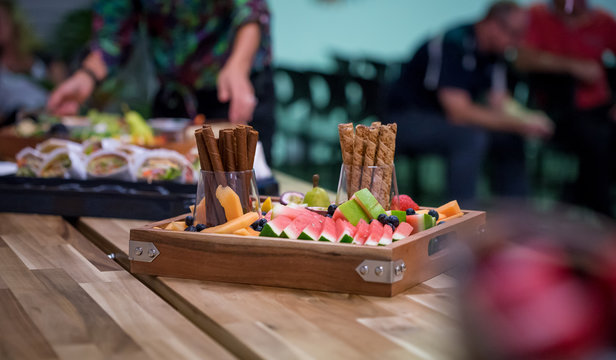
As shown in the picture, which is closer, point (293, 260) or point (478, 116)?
point (293, 260)

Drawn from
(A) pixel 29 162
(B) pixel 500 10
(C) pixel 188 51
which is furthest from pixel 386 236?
(B) pixel 500 10

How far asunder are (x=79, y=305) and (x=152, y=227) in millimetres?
276

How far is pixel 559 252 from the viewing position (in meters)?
0.55

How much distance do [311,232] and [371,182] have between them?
0.26 m

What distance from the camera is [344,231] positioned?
1349 mm

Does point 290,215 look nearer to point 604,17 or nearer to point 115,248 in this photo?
point 115,248

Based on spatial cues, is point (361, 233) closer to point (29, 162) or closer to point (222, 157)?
point (222, 157)

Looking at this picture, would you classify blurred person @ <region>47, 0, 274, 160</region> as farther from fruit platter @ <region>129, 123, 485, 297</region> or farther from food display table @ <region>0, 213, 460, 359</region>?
food display table @ <region>0, 213, 460, 359</region>

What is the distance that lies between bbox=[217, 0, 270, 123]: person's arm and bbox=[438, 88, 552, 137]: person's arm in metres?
1.54

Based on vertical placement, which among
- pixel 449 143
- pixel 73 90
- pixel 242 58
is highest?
pixel 242 58

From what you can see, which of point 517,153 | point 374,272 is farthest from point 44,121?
point 517,153

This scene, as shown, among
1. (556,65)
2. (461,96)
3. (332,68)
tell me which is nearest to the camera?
(461,96)

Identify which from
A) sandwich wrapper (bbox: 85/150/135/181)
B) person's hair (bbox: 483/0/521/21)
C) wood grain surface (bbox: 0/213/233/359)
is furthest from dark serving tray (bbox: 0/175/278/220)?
person's hair (bbox: 483/0/521/21)

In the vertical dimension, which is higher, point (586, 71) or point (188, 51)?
point (188, 51)
